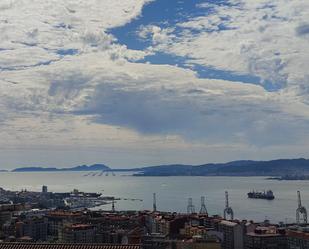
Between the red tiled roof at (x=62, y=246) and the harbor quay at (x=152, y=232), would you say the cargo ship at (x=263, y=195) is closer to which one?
the harbor quay at (x=152, y=232)

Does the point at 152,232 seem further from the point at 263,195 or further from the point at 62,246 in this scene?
the point at 263,195

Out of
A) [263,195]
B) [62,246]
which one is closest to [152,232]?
[62,246]

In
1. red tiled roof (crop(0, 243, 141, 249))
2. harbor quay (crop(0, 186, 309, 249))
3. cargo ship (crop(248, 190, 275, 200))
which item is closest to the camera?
red tiled roof (crop(0, 243, 141, 249))

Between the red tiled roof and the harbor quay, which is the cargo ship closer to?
the harbor quay

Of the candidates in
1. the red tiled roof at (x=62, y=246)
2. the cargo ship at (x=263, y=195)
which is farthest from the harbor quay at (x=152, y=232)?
the cargo ship at (x=263, y=195)

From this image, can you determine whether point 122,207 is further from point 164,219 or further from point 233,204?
point 164,219

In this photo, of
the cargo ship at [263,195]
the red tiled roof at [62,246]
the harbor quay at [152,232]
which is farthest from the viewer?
the cargo ship at [263,195]

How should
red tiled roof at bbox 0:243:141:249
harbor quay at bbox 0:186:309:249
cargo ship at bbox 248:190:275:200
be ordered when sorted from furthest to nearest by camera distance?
cargo ship at bbox 248:190:275:200
harbor quay at bbox 0:186:309:249
red tiled roof at bbox 0:243:141:249

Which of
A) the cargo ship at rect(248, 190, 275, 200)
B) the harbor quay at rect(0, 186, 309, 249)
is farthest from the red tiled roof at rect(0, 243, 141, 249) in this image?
the cargo ship at rect(248, 190, 275, 200)

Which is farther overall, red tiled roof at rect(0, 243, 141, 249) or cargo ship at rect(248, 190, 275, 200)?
cargo ship at rect(248, 190, 275, 200)

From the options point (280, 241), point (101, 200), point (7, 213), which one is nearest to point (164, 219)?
point (280, 241)

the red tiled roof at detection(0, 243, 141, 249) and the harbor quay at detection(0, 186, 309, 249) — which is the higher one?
the red tiled roof at detection(0, 243, 141, 249)
